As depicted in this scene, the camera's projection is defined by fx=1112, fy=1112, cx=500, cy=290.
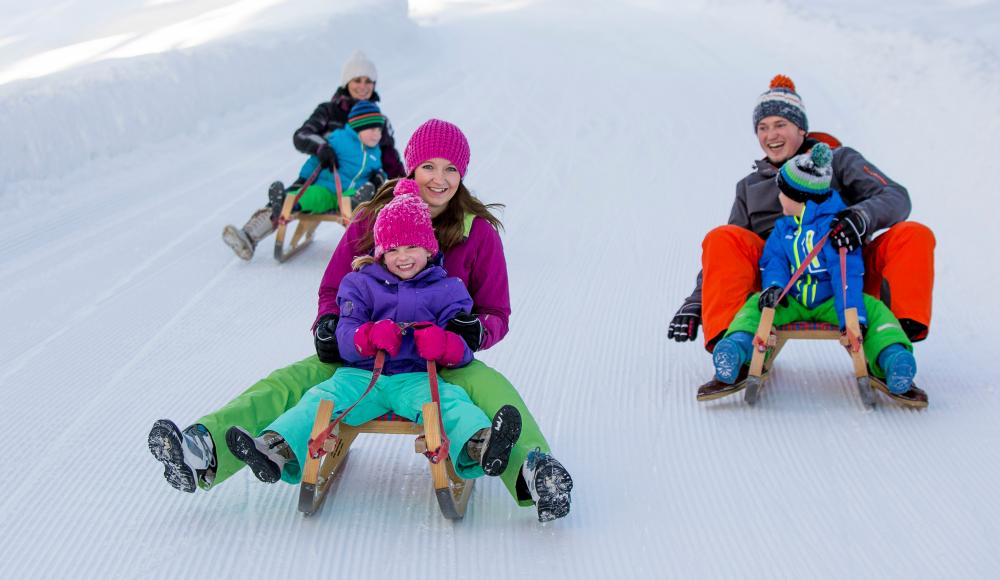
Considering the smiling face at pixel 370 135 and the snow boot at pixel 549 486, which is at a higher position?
the snow boot at pixel 549 486

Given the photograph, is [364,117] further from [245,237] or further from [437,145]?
[437,145]

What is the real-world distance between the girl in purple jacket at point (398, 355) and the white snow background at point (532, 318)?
212 mm

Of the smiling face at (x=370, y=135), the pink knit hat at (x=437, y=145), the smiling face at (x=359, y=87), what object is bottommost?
the smiling face at (x=370, y=135)

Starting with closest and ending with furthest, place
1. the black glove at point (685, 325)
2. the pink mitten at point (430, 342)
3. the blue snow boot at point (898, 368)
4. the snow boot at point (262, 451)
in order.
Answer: the snow boot at point (262, 451) < the pink mitten at point (430, 342) < the blue snow boot at point (898, 368) < the black glove at point (685, 325)

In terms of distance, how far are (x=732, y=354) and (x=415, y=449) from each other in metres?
1.33

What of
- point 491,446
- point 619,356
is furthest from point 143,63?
point 491,446

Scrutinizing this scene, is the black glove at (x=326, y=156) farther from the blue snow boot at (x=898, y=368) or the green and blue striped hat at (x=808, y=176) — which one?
the blue snow boot at (x=898, y=368)

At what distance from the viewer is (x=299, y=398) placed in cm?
284

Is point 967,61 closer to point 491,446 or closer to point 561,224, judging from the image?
point 561,224

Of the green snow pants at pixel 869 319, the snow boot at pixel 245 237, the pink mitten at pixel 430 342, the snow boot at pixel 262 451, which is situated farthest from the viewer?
the snow boot at pixel 245 237

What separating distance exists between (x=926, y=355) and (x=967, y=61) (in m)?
6.68

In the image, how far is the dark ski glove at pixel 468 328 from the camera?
9.39 ft

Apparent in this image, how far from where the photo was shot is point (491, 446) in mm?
2549

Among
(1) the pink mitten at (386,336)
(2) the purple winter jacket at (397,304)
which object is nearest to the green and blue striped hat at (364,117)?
(2) the purple winter jacket at (397,304)
